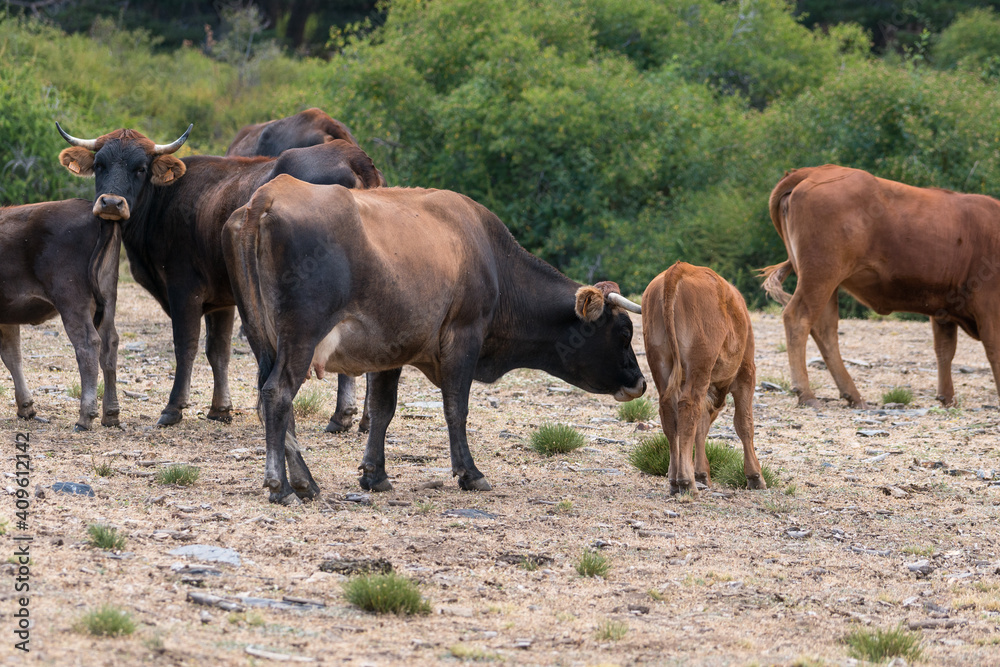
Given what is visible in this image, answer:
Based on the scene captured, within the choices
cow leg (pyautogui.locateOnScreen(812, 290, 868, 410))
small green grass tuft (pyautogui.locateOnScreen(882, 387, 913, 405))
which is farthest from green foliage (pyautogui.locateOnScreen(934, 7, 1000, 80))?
small green grass tuft (pyautogui.locateOnScreen(882, 387, 913, 405))

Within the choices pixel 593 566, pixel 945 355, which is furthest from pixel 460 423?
pixel 945 355

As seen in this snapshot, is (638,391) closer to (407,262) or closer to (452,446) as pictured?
(452,446)

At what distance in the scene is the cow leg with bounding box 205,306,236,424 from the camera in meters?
8.85

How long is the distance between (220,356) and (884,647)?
233 inches

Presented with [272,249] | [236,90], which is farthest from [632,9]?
[272,249]

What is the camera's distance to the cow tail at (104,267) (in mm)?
8000

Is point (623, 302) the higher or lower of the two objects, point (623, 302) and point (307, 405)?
the higher

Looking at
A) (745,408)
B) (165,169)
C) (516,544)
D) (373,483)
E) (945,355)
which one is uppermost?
(165,169)

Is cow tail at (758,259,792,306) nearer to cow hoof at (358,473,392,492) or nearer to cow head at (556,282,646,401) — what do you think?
cow head at (556,282,646,401)

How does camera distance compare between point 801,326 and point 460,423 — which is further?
point 801,326

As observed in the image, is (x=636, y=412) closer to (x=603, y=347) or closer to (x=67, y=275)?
(x=603, y=347)

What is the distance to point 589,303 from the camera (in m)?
7.47

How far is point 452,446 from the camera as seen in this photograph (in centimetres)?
711

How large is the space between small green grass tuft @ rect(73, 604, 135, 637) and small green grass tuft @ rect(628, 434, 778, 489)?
13.9 ft
